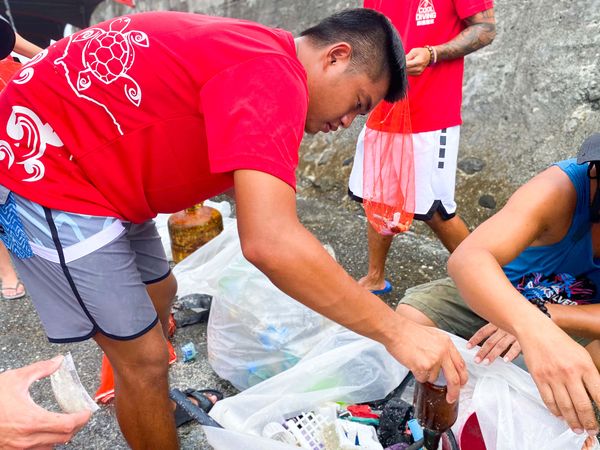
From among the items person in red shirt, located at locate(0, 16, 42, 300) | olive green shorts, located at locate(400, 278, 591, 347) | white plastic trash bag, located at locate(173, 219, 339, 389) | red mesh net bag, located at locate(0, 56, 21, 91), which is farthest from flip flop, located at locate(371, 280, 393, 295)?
red mesh net bag, located at locate(0, 56, 21, 91)

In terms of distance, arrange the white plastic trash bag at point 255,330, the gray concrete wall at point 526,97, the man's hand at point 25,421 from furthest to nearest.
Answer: the gray concrete wall at point 526,97, the white plastic trash bag at point 255,330, the man's hand at point 25,421

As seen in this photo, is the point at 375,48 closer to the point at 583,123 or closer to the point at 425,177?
the point at 425,177

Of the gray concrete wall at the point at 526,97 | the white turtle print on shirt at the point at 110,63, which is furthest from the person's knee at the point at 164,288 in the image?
the gray concrete wall at the point at 526,97

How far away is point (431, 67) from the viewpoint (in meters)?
2.34

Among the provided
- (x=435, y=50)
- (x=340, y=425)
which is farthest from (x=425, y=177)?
(x=340, y=425)

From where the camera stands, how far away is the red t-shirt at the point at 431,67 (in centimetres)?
232

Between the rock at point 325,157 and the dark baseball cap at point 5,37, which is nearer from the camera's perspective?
the dark baseball cap at point 5,37

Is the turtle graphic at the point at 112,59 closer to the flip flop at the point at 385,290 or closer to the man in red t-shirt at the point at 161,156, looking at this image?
the man in red t-shirt at the point at 161,156

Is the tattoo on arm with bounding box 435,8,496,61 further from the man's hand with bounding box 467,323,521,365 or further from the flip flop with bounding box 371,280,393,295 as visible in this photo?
the man's hand with bounding box 467,323,521,365

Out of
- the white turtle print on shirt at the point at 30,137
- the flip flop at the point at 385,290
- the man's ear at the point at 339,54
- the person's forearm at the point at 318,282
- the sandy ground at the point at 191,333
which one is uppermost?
the man's ear at the point at 339,54

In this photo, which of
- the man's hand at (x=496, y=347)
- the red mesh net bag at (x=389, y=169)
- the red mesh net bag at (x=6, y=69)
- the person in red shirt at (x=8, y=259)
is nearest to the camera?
the man's hand at (x=496, y=347)

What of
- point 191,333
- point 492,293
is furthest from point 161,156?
point 191,333

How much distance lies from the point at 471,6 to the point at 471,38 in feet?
0.47

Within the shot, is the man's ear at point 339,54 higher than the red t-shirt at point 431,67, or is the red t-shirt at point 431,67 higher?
the man's ear at point 339,54
